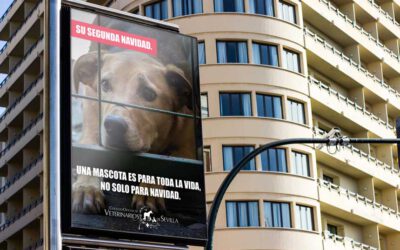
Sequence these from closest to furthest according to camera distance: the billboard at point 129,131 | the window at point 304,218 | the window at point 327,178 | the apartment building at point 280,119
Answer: the billboard at point 129,131 < the apartment building at point 280,119 < the window at point 304,218 < the window at point 327,178

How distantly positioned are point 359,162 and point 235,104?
37.9 ft

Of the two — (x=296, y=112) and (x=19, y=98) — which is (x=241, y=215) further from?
(x=19, y=98)

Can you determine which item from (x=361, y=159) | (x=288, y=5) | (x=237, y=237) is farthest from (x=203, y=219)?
(x=361, y=159)

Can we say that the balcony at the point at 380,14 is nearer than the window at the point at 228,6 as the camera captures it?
No

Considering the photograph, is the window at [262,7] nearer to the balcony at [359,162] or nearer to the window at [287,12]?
the window at [287,12]

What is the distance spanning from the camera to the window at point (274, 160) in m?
47.7

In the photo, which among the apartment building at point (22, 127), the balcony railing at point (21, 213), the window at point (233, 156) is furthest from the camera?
the apartment building at point (22, 127)

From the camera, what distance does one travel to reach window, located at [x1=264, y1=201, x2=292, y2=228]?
46.7 metres

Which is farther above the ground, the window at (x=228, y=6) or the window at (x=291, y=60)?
the window at (x=228, y=6)

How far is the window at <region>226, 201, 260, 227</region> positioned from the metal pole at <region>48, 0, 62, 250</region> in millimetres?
→ 23585

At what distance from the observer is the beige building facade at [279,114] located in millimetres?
47312

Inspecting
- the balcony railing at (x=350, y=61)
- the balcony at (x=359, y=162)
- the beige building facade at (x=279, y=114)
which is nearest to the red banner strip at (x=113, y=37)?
the beige building facade at (x=279, y=114)

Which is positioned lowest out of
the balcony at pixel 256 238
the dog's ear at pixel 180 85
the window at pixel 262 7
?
the balcony at pixel 256 238

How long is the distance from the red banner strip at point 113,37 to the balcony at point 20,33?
116 feet
